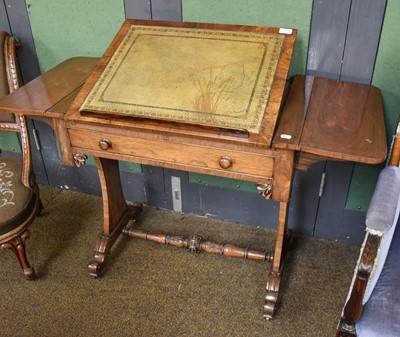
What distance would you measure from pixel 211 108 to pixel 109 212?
3.15 feet

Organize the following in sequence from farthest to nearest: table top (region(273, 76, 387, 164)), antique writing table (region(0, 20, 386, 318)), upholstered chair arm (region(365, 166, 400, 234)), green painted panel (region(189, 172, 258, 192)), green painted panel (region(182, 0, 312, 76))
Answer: green painted panel (region(189, 172, 258, 192)) → green painted panel (region(182, 0, 312, 76)) → antique writing table (region(0, 20, 386, 318)) → table top (region(273, 76, 387, 164)) → upholstered chair arm (region(365, 166, 400, 234))

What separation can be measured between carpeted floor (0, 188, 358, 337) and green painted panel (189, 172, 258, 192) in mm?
260

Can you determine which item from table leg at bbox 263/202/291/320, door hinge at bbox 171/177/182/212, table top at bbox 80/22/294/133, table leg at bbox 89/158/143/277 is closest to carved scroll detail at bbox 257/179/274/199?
table top at bbox 80/22/294/133

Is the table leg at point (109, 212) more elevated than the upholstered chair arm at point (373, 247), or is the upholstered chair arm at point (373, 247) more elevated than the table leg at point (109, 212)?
the upholstered chair arm at point (373, 247)

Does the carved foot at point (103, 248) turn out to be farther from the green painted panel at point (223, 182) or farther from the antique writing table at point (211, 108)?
the antique writing table at point (211, 108)

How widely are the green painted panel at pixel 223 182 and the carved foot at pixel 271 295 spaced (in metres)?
0.56

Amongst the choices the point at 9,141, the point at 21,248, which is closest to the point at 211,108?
the point at 21,248

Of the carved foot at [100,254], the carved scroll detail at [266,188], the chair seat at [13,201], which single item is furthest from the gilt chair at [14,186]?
the carved scroll detail at [266,188]

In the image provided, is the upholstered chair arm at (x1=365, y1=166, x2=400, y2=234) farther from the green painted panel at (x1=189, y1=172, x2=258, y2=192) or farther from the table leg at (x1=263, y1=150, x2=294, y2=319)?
the green painted panel at (x1=189, y1=172, x2=258, y2=192)

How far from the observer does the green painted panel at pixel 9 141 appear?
285 centimetres

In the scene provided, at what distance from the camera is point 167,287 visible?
2207 mm

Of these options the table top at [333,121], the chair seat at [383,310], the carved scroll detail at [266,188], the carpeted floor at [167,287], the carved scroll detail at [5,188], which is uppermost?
the table top at [333,121]

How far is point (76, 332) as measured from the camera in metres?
1.99

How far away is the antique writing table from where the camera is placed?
1.57m
